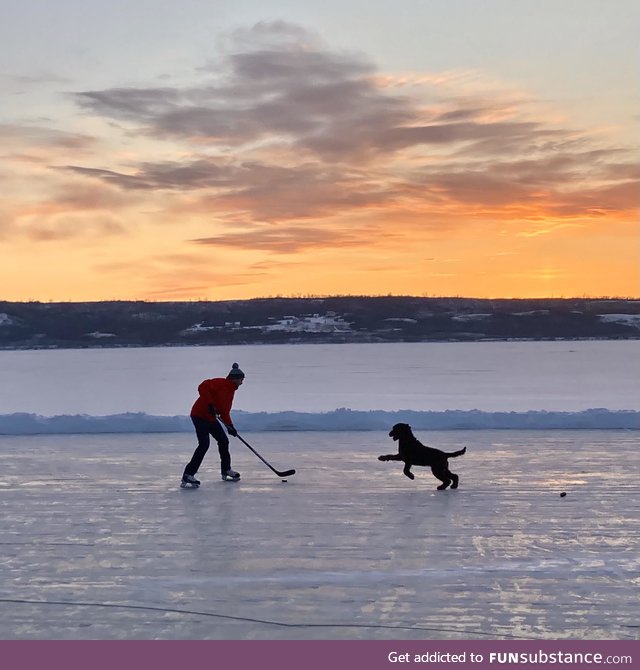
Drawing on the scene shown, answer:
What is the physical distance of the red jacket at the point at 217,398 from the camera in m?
9.84

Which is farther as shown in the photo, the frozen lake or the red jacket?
the red jacket

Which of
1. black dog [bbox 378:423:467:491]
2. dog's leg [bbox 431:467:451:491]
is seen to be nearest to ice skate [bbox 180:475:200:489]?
black dog [bbox 378:423:467:491]

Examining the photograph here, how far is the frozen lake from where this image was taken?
5.06m

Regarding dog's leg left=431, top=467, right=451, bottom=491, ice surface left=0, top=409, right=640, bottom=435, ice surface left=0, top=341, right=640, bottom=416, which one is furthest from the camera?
ice surface left=0, top=341, right=640, bottom=416

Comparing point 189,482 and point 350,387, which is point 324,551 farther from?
point 350,387

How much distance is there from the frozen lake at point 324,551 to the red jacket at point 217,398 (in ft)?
2.35

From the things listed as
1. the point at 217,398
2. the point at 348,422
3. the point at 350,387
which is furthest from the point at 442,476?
the point at 350,387

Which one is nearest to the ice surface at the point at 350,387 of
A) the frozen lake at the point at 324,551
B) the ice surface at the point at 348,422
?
the ice surface at the point at 348,422

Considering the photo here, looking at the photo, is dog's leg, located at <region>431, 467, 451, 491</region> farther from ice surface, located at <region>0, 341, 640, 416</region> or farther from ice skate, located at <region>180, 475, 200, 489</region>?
ice surface, located at <region>0, 341, 640, 416</region>

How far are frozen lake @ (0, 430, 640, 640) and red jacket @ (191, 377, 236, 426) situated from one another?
0.72 metres

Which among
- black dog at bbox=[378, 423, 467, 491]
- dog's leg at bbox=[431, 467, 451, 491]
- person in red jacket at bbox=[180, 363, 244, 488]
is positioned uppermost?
person in red jacket at bbox=[180, 363, 244, 488]

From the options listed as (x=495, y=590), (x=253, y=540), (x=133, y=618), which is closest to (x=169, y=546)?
(x=253, y=540)

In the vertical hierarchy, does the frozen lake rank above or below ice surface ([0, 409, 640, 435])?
below

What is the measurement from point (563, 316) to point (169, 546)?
8365cm
